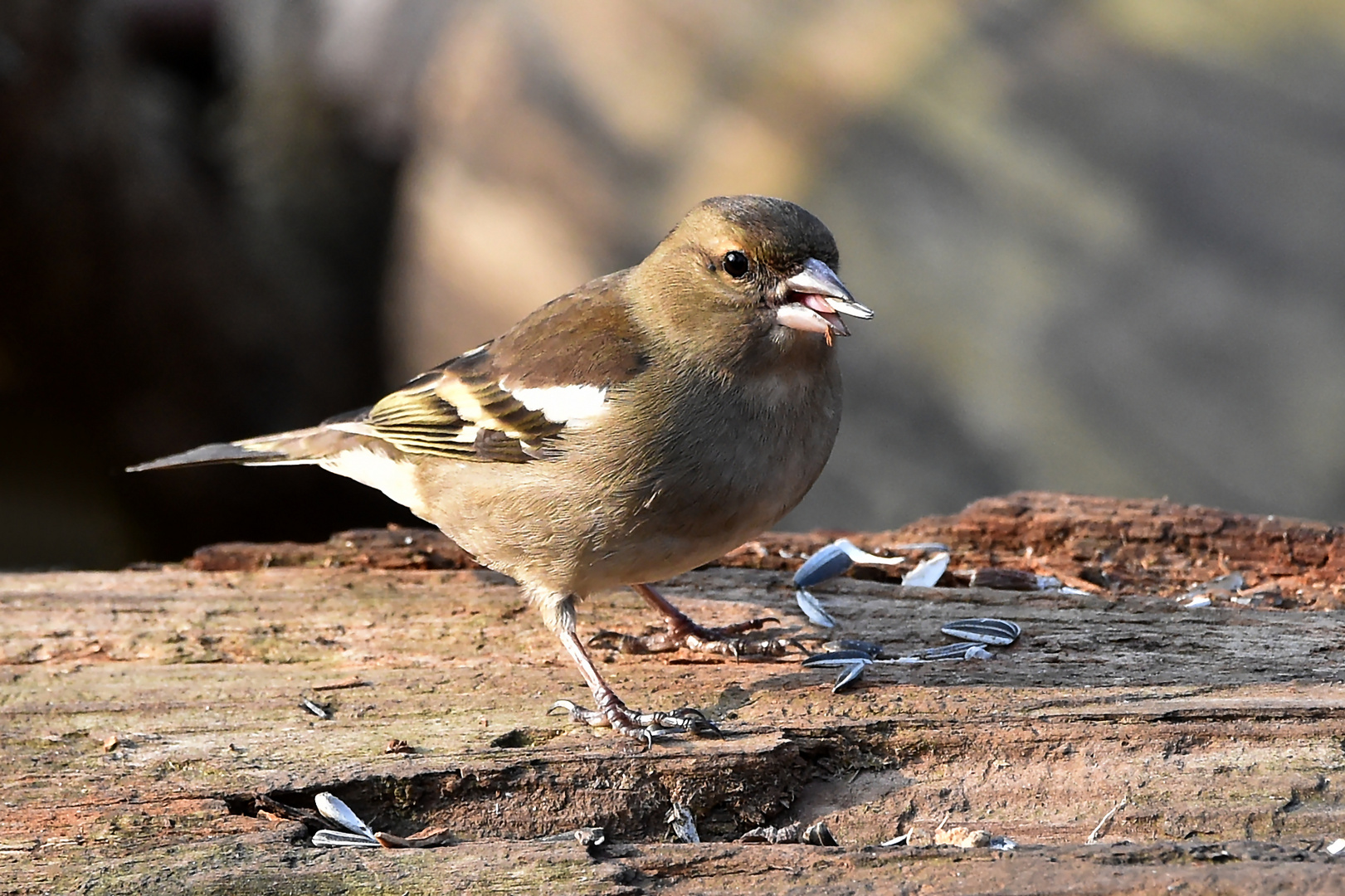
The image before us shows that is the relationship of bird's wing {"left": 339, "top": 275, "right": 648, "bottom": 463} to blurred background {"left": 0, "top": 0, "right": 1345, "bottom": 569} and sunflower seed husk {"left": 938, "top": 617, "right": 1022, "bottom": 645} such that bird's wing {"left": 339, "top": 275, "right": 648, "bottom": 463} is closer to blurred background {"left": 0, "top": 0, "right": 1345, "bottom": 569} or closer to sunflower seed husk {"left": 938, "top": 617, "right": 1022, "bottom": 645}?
sunflower seed husk {"left": 938, "top": 617, "right": 1022, "bottom": 645}

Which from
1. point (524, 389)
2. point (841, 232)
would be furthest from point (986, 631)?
point (841, 232)

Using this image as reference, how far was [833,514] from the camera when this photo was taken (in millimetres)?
8008

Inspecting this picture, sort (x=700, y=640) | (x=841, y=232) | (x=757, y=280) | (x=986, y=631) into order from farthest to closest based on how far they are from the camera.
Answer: (x=841, y=232)
(x=700, y=640)
(x=986, y=631)
(x=757, y=280)

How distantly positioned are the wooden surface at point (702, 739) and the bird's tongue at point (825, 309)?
1.02 m

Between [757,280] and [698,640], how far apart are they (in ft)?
3.84

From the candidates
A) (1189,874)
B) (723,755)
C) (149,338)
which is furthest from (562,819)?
(149,338)

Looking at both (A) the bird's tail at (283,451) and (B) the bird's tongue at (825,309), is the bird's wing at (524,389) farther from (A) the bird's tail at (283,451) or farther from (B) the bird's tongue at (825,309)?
(B) the bird's tongue at (825,309)

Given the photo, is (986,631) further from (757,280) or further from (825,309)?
(757,280)

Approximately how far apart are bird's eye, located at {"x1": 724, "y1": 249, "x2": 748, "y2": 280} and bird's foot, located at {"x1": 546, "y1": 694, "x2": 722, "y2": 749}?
1.31 metres

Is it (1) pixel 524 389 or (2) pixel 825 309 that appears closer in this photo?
(2) pixel 825 309

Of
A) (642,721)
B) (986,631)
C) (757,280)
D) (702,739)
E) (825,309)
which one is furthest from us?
(986,631)

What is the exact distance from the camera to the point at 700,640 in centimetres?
414

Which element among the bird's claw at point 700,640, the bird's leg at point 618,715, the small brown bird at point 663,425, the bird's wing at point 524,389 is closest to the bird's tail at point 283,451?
the bird's wing at point 524,389

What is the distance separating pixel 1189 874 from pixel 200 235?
786 cm
